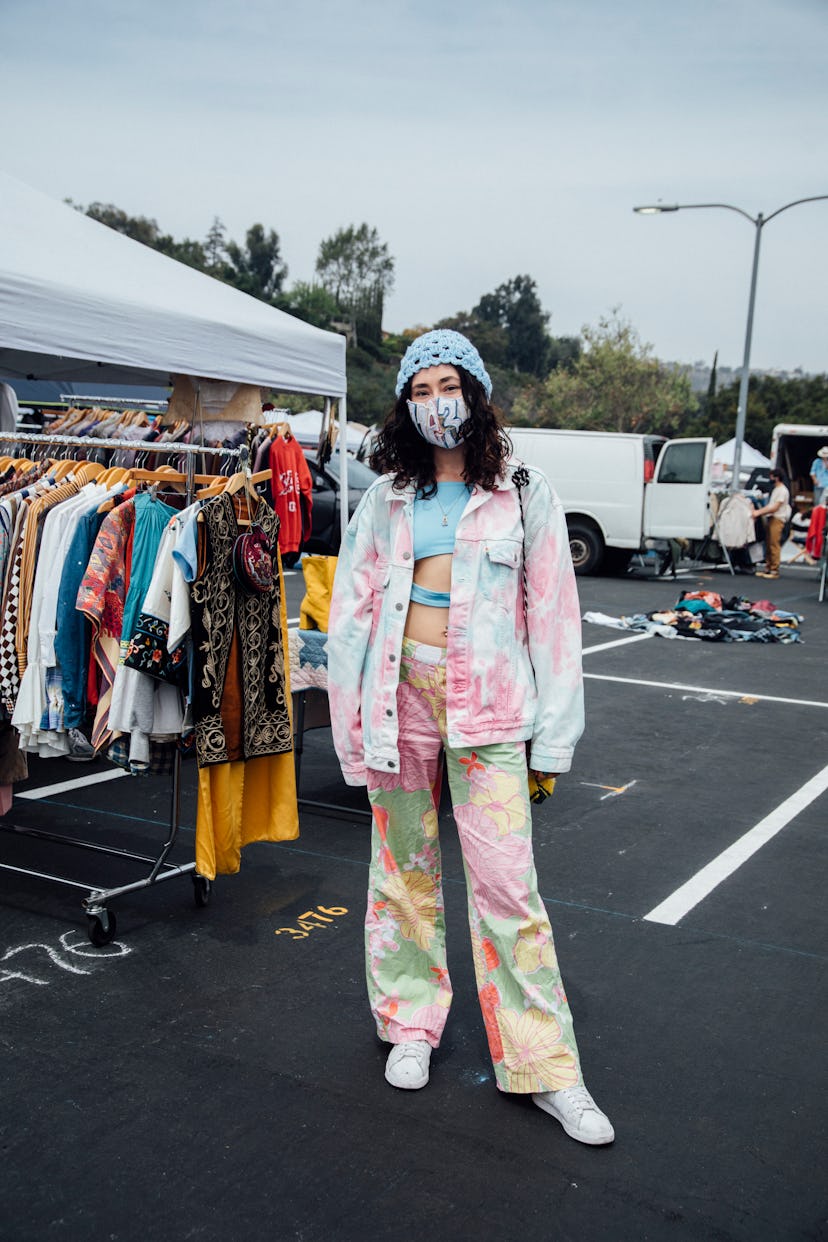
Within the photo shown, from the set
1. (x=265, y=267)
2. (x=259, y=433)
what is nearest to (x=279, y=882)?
(x=259, y=433)

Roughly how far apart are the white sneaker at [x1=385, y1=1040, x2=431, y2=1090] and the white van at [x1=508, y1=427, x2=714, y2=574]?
45.9ft

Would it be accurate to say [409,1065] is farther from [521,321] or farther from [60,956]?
[521,321]

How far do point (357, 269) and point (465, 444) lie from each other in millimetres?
92580

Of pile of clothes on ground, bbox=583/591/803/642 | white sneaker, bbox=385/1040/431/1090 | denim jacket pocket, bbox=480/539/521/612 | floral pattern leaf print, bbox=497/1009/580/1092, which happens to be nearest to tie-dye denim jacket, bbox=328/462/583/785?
denim jacket pocket, bbox=480/539/521/612

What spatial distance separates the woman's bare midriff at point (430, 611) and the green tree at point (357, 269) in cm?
8954

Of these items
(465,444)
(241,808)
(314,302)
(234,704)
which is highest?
(314,302)

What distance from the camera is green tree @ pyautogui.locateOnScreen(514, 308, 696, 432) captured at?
5347cm

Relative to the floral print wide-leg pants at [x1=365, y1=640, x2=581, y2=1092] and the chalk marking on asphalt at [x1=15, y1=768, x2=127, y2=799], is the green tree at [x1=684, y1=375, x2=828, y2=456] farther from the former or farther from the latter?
the floral print wide-leg pants at [x1=365, y1=640, x2=581, y2=1092]

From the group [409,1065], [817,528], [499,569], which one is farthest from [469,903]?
[817,528]

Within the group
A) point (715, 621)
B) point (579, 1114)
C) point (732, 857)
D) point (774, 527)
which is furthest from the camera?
point (774, 527)

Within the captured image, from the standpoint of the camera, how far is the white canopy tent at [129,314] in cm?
513

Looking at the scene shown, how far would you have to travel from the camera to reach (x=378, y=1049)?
324 cm

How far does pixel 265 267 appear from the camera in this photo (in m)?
92.1

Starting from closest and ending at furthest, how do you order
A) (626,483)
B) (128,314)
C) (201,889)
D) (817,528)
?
(201,889)
(128,314)
(817,528)
(626,483)
